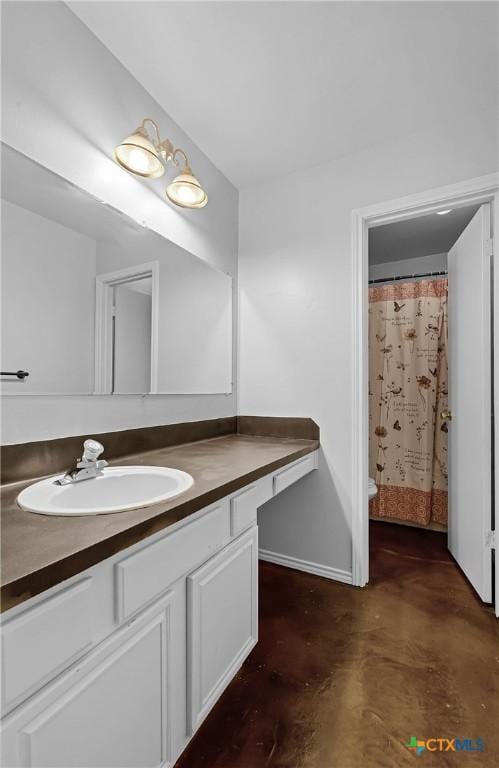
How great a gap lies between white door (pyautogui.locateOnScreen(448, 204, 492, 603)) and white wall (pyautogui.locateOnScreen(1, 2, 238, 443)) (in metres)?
1.57

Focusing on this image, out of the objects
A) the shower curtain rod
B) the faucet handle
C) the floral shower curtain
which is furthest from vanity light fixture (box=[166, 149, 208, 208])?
the shower curtain rod

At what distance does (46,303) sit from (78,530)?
30.7 inches

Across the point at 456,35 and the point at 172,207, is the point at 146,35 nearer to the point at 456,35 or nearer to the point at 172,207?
the point at 172,207

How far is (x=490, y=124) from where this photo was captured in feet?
5.48

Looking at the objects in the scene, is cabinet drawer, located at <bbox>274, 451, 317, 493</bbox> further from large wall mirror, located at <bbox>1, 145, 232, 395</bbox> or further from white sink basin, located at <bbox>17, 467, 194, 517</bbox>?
large wall mirror, located at <bbox>1, 145, 232, 395</bbox>

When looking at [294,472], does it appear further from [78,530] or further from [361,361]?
[78,530]

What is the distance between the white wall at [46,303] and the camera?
3.57ft

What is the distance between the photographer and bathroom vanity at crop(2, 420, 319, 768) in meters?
0.61

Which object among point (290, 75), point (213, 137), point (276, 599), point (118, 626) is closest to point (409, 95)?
point (290, 75)

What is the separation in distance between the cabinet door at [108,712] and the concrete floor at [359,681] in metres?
0.31

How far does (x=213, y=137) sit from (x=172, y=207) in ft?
1.60

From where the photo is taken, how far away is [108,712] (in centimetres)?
77

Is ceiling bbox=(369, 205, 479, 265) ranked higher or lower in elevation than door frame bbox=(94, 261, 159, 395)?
higher

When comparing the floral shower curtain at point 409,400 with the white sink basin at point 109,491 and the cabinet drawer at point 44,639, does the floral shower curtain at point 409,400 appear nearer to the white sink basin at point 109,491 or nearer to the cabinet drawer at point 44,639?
the white sink basin at point 109,491
